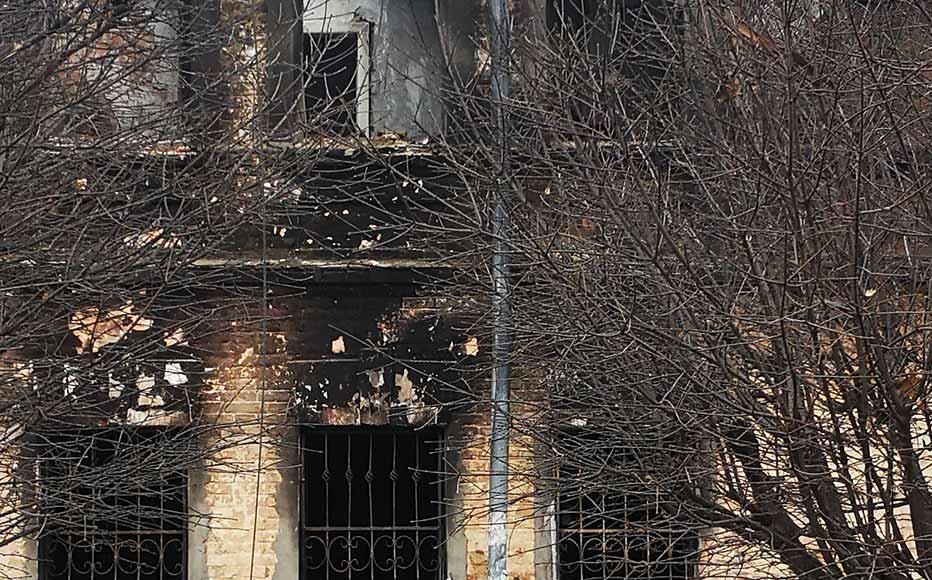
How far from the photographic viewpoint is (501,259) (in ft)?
27.3

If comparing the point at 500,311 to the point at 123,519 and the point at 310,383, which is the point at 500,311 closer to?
the point at 310,383

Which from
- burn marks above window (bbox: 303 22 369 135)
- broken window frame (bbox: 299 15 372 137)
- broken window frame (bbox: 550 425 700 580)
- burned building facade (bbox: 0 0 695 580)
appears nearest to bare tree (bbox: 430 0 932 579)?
broken window frame (bbox: 550 425 700 580)

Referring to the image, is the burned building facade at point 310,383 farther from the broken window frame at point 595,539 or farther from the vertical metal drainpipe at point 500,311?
the vertical metal drainpipe at point 500,311

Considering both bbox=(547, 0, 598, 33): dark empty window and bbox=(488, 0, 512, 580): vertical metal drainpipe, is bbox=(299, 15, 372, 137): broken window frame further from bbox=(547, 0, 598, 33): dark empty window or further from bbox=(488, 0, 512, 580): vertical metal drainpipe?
bbox=(488, 0, 512, 580): vertical metal drainpipe

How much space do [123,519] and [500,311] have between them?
256 cm

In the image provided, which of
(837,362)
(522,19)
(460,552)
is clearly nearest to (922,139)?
(837,362)

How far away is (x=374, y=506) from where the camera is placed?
10211 millimetres

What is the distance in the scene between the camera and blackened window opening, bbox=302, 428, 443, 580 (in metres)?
9.89

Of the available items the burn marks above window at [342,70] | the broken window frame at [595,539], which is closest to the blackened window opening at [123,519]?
the broken window frame at [595,539]

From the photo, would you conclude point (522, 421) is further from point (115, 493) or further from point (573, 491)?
point (115, 493)

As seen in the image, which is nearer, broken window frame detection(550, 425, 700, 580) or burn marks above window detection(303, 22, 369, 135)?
broken window frame detection(550, 425, 700, 580)

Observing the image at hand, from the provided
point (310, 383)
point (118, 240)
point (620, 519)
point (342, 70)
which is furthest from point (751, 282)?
point (342, 70)

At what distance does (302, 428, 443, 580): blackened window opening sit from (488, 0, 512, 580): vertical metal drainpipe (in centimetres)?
85

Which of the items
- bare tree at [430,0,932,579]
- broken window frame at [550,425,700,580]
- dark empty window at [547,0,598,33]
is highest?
dark empty window at [547,0,598,33]
